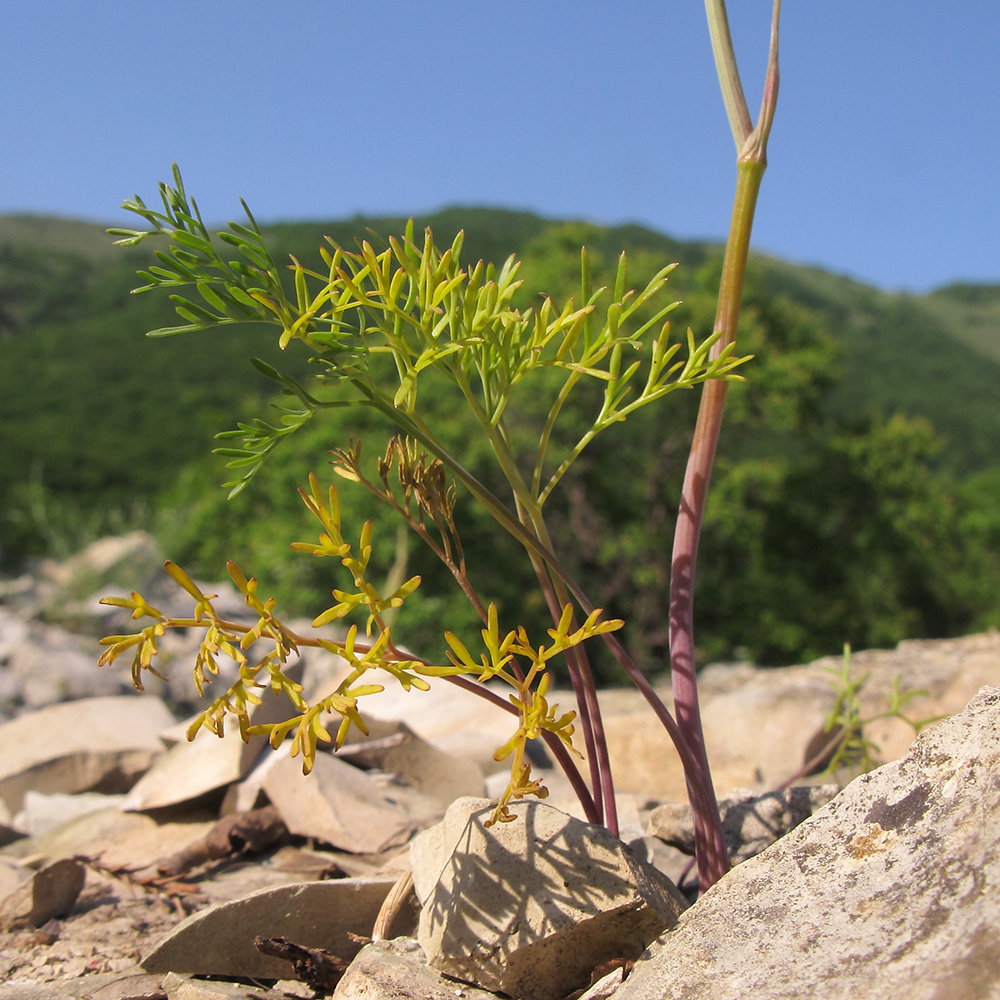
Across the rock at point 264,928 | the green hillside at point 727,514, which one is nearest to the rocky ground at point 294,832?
the rock at point 264,928

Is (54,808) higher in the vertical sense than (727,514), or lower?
lower

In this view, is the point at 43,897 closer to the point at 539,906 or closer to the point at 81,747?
the point at 539,906

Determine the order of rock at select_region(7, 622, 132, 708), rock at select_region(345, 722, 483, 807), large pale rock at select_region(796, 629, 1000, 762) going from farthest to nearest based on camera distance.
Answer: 1. rock at select_region(7, 622, 132, 708)
2. large pale rock at select_region(796, 629, 1000, 762)
3. rock at select_region(345, 722, 483, 807)

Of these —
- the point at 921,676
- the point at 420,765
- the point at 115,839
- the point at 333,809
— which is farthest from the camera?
the point at 921,676

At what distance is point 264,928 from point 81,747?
1764 millimetres

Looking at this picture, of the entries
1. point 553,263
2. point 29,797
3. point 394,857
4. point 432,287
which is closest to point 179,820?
point 29,797

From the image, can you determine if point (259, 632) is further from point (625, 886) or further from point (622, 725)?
point (622, 725)

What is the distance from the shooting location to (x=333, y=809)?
1.89m

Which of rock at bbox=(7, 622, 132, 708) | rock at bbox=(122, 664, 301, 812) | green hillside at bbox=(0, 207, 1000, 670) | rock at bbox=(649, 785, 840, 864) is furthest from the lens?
green hillside at bbox=(0, 207, 1000, 670)

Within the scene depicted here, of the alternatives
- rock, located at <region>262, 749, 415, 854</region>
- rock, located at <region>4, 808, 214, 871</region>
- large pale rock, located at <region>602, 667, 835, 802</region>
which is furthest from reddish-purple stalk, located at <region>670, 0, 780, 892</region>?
rock, located at <region>4, 808, 214, 871</region>

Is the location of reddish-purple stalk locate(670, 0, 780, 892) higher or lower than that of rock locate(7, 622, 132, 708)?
higher

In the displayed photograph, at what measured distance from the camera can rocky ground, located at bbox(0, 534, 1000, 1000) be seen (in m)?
1.22

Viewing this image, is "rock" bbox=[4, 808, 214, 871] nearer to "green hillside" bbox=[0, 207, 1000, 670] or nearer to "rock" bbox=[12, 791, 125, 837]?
"rock" bbox=[12, 791, 125, 837]

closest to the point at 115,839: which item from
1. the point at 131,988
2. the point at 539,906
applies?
the point at 131,988
